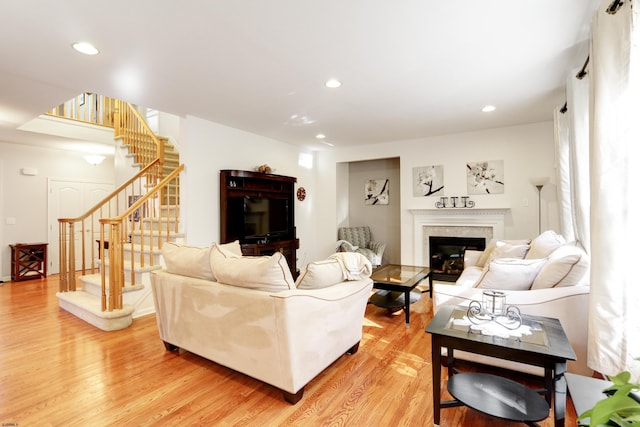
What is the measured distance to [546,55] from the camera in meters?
2.67

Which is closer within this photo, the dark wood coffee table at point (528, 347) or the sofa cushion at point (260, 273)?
the dark wood coffee table at point (528, 347)

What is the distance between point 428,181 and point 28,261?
7.39m

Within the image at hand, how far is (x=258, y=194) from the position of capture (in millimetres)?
5055

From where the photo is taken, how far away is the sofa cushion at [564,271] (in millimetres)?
2086

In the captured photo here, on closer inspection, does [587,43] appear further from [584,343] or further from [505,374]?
[505,374]

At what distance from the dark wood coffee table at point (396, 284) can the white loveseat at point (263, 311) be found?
894 millimetres

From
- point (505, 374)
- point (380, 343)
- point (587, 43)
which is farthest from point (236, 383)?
point (587, 43)

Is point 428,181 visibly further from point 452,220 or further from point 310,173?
point 310,173

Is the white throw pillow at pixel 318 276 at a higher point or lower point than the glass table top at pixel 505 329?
higher

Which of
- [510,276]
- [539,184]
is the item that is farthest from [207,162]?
[539,184]

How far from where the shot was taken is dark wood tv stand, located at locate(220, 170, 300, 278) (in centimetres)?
457

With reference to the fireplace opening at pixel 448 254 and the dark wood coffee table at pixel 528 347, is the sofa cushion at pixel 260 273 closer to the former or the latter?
the dark wood coffee table at pixel 528 347

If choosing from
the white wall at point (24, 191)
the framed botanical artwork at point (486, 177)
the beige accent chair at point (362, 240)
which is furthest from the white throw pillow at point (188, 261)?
the white wall at point (24, 191)

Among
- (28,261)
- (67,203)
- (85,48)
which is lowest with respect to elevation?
(28,261)
